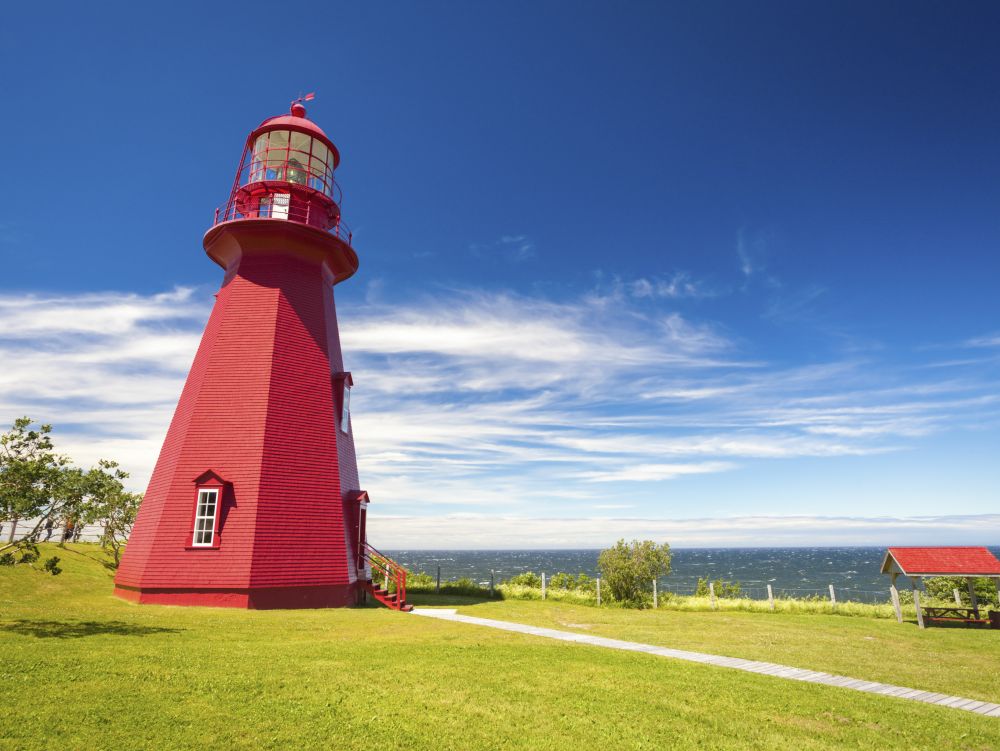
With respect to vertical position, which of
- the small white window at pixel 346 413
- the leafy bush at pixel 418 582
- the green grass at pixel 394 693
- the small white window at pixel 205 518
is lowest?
the leafy bush at pixel 418 582

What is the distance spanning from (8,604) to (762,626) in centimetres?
2114

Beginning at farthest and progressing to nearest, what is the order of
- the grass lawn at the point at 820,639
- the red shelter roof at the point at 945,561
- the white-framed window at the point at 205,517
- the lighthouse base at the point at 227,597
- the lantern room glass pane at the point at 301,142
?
the lantern room glass pane at the point at 301,142
the red shelter roof at the point at 945,561
the white-framed window at the point at 205,517
the lighthouse base at the point at 227,597
the grass lawn at the point at 820,639

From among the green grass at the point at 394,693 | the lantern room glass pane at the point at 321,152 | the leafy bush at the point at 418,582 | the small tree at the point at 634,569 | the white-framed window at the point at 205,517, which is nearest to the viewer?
the green grass at the point at 394,693

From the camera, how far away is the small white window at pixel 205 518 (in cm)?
1631

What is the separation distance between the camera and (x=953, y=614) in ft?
68.4

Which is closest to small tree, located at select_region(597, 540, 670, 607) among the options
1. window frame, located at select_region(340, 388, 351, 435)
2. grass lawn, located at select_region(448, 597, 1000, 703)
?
grass lawn, located at select_region(448, 597, 1000, 703)

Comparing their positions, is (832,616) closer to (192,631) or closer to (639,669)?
(639,669)

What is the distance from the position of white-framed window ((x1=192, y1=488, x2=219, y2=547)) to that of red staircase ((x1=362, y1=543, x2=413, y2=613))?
518 cm

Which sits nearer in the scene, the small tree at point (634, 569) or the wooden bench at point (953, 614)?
the wooden bench at point (953, 614)

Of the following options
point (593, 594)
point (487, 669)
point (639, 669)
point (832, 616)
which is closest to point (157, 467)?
point (487, 669)

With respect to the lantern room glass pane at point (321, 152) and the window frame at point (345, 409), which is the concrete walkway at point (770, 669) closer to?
the window frame at point (345, 409)

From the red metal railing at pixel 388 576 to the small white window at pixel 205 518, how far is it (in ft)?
17.1

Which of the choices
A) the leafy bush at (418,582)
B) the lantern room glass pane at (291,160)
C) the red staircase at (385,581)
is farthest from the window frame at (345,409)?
the leafy bush at (418,582)

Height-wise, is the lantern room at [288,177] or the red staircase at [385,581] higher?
the lantern room at [288,177]
